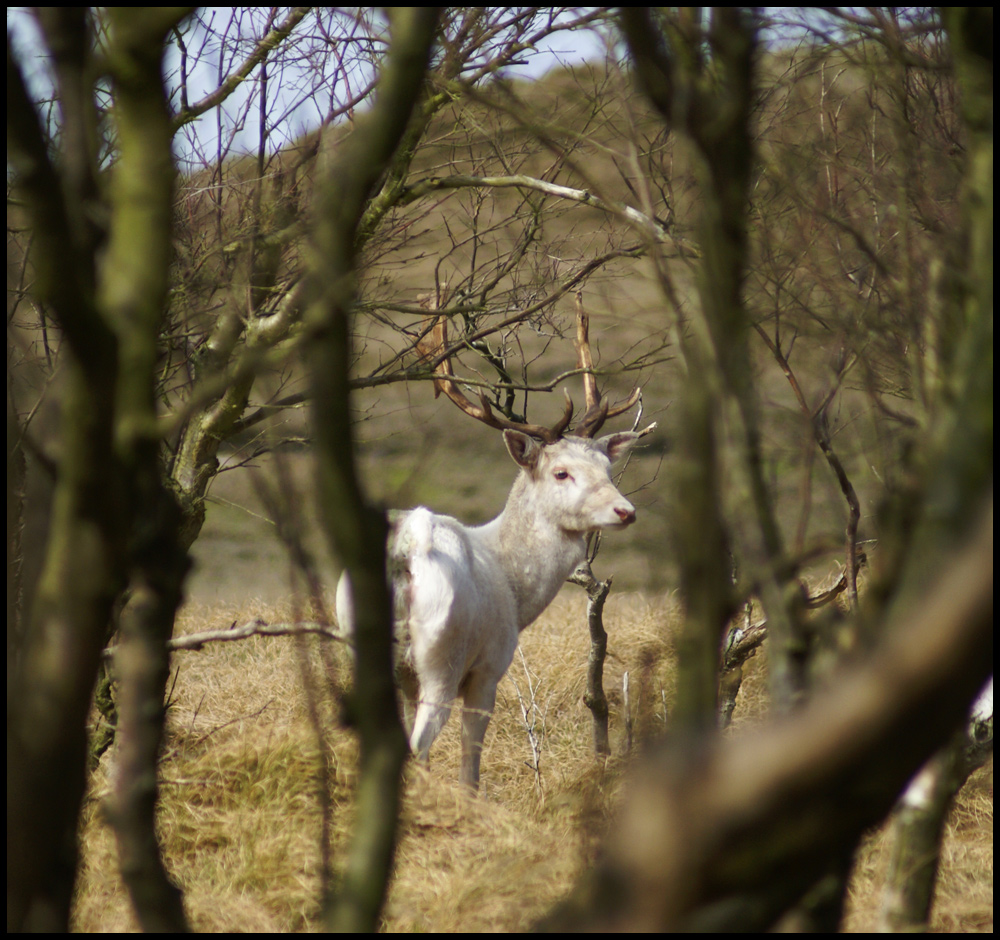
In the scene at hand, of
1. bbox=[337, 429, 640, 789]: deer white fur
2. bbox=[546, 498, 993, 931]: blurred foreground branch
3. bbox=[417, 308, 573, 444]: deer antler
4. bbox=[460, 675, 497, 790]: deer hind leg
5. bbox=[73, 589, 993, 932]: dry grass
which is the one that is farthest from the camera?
bbox=[417, 308, 573, 444]: deer antler

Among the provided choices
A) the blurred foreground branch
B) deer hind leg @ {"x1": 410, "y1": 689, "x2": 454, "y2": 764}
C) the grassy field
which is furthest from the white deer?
the blurred foreground branch

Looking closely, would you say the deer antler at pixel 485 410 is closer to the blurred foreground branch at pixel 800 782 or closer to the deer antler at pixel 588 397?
the deer antler at pixel 588 397

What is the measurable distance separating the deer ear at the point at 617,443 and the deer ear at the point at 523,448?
12.7 inches

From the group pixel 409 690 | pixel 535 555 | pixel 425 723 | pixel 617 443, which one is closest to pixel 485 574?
pixel 535 555

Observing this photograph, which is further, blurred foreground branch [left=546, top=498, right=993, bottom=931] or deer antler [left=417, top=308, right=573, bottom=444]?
deer antler [left=417, top=308, right=573, bottom=444]

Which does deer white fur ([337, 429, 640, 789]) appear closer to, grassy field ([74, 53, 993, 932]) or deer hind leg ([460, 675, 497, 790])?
deer hind leg ([460, 675, 497, 790])

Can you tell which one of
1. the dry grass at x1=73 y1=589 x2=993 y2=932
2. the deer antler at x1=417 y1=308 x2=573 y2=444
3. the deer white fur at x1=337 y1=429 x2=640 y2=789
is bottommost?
the dry grass at x1=73 y1=589 x2=993 y2=932

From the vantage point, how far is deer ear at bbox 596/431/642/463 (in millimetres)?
4992

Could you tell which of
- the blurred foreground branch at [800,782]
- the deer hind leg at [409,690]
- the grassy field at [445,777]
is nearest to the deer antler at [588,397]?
the grassy field at [445,777]

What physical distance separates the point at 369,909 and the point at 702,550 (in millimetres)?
507

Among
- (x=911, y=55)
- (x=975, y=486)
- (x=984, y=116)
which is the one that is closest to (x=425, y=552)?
(x=911, y=55)

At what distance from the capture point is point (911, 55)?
2.47 m

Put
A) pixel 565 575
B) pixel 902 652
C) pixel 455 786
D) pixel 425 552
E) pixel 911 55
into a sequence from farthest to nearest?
pixel 565 575, pixel 425 552, pixel 455 786, pixel 911 55, pixel 902 652

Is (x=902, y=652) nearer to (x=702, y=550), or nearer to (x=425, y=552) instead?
(x=702, y=550)
